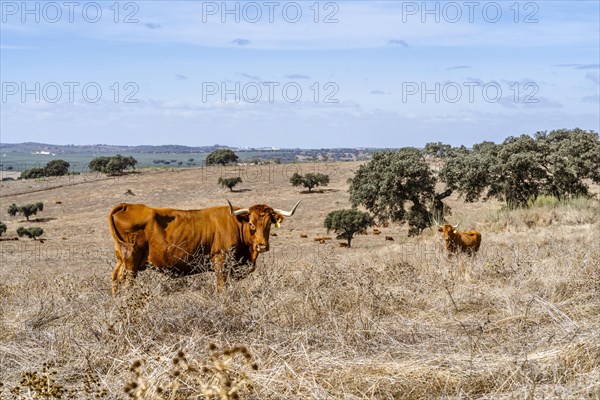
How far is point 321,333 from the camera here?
599 cm

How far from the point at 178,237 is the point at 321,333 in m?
4.33

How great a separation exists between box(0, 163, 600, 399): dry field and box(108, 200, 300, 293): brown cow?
57 cm

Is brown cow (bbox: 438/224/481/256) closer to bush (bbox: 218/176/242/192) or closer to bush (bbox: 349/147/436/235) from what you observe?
bush (bbox: 349/147/436/235)

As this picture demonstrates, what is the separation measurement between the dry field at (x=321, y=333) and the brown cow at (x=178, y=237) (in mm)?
566

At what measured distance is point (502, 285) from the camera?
873cm

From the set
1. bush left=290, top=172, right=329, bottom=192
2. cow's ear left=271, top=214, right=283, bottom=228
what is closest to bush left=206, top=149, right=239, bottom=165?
bush left=290, top=172, right=329, bottom=192

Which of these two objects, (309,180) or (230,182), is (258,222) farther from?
(309,180)

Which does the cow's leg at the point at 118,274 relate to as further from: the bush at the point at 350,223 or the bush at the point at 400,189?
the bush at the point at 350,223

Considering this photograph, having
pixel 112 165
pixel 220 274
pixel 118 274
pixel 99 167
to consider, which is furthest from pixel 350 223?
pixel 99 167

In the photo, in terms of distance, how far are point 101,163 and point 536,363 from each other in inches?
2629

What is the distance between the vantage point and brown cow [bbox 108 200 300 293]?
9.73 meters

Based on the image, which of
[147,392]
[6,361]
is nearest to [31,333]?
[6,361]

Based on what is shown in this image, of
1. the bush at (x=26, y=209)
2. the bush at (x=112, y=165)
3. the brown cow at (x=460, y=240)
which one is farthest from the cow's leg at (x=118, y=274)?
the bush at (x=112, y=165)

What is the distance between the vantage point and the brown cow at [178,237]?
383 inches
